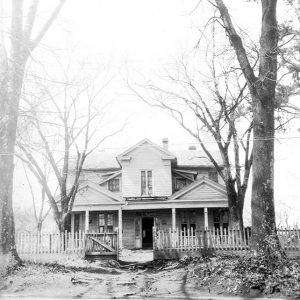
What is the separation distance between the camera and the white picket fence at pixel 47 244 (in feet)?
55.5

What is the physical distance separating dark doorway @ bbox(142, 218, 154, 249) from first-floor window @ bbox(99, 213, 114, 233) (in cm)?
268

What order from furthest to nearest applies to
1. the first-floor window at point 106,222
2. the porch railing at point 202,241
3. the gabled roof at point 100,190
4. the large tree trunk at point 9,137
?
the first-floor window at point 106,222, the gabled roof at point 100,190, the porch railing at point 202,241, the large tree trunk at point 9,137

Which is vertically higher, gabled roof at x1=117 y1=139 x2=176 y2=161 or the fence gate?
gabled roof at x1=117 y1=139 x2=176 y2=161

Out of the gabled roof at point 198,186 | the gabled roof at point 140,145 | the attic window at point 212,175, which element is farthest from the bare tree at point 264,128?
the attic window at point 212,175

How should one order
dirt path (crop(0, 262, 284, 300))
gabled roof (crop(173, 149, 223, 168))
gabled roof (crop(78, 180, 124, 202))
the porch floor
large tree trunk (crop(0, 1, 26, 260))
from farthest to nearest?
gabled roof (crop(173, 149, 223, 168)), gabled roof (crop(78, 180, 124, 202)), the porch floor, large tree trunk (crop(0, 1, 26, 260)), dirt path (crop(0, 262, 284, 300))

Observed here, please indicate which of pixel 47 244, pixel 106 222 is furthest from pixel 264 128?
pixel 106 222

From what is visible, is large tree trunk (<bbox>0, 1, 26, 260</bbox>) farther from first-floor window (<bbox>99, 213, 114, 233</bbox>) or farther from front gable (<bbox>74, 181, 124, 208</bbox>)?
first-floor window (<bbox>99, 213, 114, 233</bbox>)

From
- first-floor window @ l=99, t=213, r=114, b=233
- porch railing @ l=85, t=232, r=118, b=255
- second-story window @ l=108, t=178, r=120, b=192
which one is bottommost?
porch railing @ l=85, t=232, r=118, b=255

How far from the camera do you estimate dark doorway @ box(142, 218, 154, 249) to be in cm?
2898

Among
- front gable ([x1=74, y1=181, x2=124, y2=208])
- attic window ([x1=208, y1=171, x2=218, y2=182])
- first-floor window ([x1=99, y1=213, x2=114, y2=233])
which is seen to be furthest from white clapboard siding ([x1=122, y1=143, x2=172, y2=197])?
attic window ([x1=208, y1=171, x2=218, y2=182])

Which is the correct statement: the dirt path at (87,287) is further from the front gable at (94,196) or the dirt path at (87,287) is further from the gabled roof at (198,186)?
the front gable at (94,196)

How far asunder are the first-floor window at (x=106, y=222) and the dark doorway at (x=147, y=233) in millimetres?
2682

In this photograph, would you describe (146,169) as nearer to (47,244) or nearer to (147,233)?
(147,233)

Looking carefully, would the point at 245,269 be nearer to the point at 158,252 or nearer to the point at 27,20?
the point at 158,252
